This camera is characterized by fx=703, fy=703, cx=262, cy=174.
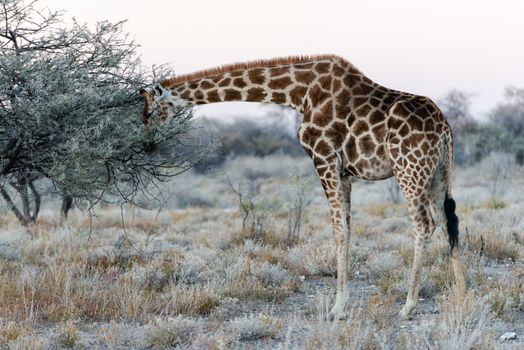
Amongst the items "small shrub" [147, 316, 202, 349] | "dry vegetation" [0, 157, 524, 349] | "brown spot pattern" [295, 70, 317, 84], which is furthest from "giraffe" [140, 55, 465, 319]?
"small shrub" [147, 316, 202, 349]

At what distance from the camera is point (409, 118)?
7.46 m

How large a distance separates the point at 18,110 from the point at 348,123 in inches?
140

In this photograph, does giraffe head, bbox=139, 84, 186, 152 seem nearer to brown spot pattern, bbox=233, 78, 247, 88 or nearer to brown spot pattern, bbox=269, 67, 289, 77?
brown spot pattern, bbox=233, 78, 247, 88

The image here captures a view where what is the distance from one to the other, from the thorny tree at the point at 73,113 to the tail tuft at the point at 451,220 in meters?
3.37

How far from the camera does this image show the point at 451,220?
7746 mm

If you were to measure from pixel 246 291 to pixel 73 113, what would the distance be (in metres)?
2.87

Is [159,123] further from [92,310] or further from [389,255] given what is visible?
[389,255]

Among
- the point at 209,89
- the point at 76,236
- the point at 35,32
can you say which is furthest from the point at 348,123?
the point at 76,236

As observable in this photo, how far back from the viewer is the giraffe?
7.42 m

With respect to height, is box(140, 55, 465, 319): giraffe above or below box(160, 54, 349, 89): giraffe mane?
below

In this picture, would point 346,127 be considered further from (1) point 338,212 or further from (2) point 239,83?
(2) point 239,83

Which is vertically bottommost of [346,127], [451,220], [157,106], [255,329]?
[255,329]

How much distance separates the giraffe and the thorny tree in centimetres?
53

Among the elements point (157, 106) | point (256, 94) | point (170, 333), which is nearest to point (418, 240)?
point (256, 94)
